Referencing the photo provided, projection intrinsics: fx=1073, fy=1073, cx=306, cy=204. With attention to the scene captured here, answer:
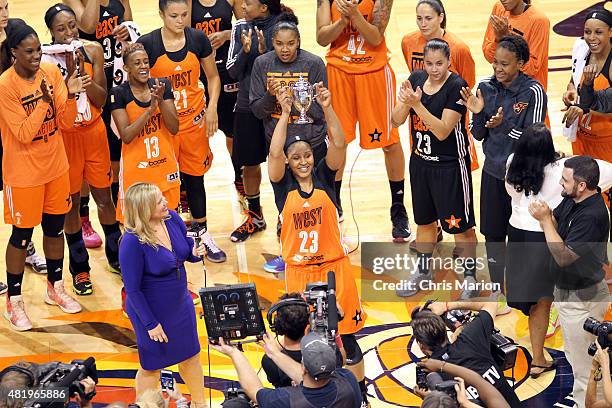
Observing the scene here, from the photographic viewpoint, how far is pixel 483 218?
717 cm

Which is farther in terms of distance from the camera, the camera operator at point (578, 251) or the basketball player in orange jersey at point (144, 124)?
the basketball player in orange jersey at point (144, 124)

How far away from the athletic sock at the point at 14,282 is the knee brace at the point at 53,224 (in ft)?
1.11

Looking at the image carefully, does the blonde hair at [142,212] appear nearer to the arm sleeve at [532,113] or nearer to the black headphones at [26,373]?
the black headphones at [26,373]

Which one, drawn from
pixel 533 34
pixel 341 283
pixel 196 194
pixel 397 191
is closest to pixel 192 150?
pixel 196 194

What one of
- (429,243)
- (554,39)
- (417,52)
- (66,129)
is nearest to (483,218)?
(429,243)

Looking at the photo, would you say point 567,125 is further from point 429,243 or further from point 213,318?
point 213,318

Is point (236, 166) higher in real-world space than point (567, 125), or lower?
lower

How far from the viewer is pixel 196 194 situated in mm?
7883

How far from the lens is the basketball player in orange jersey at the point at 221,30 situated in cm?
812

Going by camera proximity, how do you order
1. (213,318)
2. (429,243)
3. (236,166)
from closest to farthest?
(213,318)
(429,243)
(236,166)

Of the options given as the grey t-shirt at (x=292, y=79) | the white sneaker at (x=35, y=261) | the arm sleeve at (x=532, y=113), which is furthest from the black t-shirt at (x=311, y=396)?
the white sneaker at (x=35, y=261)

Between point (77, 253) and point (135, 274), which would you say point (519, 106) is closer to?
point (135, 274)

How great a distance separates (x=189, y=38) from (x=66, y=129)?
1.06 m

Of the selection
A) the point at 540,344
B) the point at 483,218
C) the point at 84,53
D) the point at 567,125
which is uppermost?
the point at 84,53
